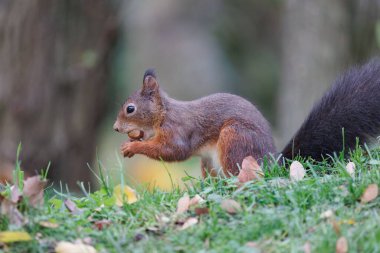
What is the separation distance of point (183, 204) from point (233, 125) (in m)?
1.12

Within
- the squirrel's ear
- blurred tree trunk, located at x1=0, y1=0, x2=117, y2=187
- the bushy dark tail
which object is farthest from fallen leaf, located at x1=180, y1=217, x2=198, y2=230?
blurred tree trunk, located at x1=0, y1=0, x2=117, y2=187

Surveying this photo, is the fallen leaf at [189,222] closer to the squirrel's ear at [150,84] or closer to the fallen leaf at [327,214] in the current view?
the fallen leaf at [327,214]

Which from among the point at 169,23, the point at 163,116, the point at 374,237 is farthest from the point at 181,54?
the point at 374,237

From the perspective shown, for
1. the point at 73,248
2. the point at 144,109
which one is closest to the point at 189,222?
the point at 73,248

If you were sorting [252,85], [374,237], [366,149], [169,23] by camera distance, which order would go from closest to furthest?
[374,237]
[366,149]
[252,85]
[169,23]

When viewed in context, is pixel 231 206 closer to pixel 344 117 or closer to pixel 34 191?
pixel 34 191

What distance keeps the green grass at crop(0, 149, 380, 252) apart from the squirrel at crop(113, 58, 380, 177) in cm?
50

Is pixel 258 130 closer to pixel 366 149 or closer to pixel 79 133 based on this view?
pixel 366 149

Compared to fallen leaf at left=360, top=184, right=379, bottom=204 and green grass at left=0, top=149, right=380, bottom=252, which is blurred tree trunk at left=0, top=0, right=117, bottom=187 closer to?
green grass at left=0, top=149, right=380, bottom=252

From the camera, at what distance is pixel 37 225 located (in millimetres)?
2711

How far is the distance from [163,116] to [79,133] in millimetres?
3292

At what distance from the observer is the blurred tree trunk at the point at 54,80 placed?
672cm

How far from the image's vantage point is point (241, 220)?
278cm

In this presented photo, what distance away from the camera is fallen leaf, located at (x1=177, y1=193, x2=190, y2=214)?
9.70 feet
